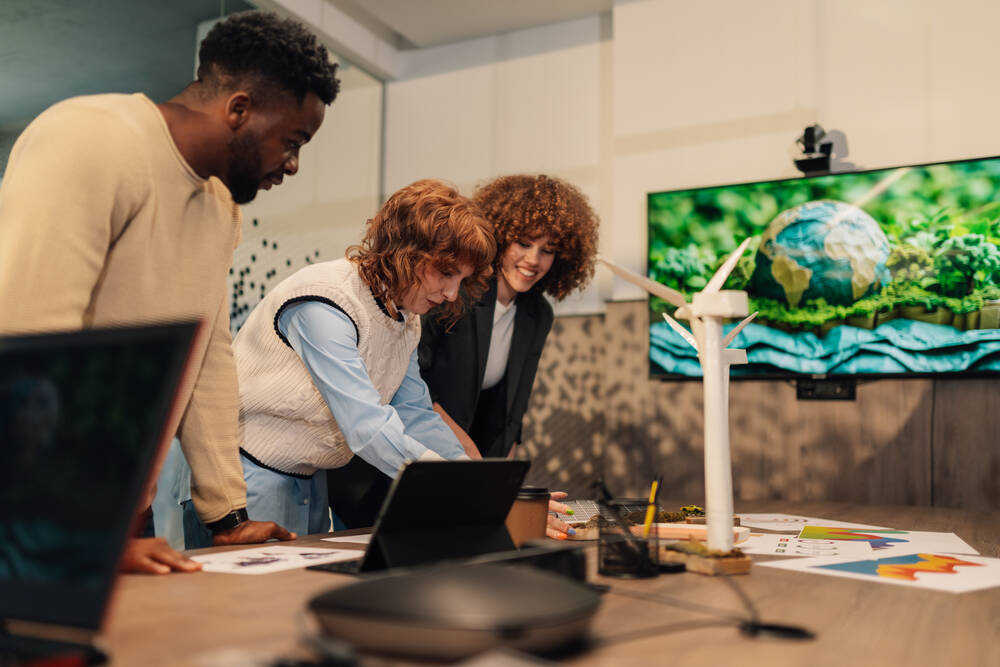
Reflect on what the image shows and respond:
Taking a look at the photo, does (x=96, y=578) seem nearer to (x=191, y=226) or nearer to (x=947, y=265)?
(x=191, y=226)

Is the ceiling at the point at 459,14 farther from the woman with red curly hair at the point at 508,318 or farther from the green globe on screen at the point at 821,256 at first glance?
the woman with red curly hair at the point at 508,318

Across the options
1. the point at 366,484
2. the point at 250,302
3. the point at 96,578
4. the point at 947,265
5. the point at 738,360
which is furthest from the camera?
the point at 250,302

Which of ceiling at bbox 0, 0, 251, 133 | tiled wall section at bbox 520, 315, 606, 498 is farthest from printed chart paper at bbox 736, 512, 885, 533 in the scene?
ceiling at bbox 0, 0, 251, 133

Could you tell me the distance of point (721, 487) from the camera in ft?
3.24

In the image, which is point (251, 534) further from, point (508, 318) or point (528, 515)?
point (508, 318)

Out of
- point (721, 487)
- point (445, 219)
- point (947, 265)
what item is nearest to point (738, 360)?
point (721, 487)

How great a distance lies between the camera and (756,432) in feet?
11.5

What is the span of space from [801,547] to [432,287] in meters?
0.83

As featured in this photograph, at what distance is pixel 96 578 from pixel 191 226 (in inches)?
31.1

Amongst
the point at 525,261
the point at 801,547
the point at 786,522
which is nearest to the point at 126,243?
the point at 801,547

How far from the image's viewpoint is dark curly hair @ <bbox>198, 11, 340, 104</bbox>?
1117 millimetres

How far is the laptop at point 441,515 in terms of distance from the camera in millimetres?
806

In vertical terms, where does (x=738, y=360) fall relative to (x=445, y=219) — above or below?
below

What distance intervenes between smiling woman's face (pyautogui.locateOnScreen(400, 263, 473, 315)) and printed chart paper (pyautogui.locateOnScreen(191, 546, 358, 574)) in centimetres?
62
